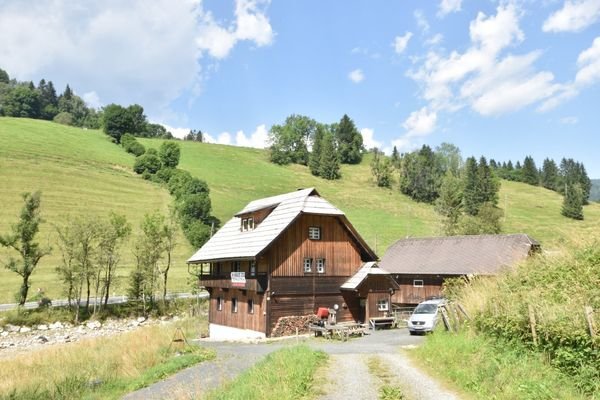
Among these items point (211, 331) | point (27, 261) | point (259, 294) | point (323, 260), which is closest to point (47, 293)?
point (27, 261)

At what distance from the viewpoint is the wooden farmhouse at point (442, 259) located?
4584cm

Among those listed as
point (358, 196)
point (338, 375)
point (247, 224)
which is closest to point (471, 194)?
point (358, 196)

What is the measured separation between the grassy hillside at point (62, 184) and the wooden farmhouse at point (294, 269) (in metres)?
24.1

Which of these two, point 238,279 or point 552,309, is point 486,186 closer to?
point 238,279

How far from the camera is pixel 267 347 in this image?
2720 cm

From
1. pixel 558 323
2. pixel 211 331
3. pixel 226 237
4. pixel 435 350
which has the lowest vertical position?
pixel 211 331

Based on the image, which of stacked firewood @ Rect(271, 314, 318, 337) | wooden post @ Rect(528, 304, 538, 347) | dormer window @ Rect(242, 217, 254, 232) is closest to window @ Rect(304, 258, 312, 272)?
stacked firewood @ Rect(271, 314, 318, 337)

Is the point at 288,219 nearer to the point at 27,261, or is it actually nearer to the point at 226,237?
the point at 226,237

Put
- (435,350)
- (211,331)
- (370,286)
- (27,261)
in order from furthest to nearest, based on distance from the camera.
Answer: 1. (27,261)
2. (211,331)
3. (370,286)
4. (435,350)


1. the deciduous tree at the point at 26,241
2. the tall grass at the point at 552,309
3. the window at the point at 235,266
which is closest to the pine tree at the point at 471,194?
the window at the point at 235,266

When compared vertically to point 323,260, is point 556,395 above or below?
below

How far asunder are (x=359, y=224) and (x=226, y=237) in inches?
1839

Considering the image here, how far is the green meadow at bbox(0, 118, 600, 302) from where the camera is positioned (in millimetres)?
68875

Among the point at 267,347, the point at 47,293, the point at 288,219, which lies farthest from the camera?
the point at 47,293
